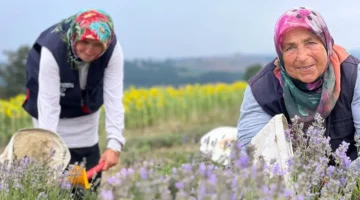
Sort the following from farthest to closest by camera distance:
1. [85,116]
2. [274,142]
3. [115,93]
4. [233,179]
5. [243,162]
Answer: [85,116], [115,93], [274,142], [243,162], [233,179]

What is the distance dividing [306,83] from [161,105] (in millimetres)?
8751

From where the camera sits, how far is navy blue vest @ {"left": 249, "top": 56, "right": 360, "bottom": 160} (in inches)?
119

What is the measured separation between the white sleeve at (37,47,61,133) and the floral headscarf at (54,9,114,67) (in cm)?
14

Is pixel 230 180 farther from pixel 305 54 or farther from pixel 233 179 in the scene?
pixel 305 54

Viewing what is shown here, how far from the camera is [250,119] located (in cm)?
311

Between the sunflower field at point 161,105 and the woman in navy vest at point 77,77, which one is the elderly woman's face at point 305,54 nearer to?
the woman in navy vest at point 77,77

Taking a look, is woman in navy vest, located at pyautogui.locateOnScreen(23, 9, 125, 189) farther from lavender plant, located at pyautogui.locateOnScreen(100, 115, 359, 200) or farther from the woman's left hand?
lavender plant, located at pyautogui.locateOnScreen(100, 115, 359, 200)

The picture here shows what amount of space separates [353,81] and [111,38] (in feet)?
5.43

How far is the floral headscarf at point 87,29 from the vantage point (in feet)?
12.0

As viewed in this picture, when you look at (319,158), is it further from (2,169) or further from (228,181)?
(2,169)

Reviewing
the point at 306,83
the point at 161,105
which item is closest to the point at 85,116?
the point at 306,83

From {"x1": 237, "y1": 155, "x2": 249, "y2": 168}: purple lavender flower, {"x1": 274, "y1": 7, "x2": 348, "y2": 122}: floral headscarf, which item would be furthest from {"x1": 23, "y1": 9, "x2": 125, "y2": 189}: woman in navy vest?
{"x1": 237, "y1": 155, "x2": 249, "y2": 168}: purple lavender flower

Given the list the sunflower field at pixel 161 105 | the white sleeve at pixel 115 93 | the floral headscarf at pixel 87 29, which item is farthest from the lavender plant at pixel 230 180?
the sunflower field at pixel 161 105

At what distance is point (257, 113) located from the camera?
10.2 ft
